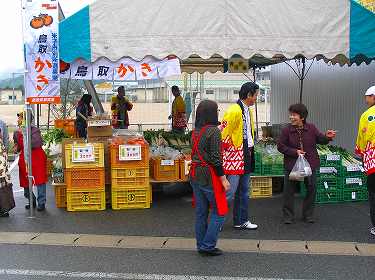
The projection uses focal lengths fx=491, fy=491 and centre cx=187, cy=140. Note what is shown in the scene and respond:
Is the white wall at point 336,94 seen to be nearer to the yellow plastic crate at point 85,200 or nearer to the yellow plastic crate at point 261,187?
the yellow plastic crate at point 261,187

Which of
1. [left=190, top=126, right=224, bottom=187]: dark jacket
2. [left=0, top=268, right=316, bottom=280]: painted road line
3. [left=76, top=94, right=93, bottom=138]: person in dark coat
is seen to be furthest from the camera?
[left=76, top=94, right=93, bottom=138]: person in dark coat

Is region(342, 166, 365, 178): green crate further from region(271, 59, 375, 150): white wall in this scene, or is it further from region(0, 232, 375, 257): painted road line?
region(271, 59, 375, 150): white wall

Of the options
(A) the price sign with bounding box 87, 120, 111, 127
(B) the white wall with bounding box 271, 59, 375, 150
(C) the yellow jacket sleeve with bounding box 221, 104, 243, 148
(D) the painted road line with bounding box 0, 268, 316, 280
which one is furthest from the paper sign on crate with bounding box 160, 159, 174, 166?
(B) the white wall with bounding box 271, 59, 375, 150

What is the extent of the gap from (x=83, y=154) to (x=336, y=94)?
24.7ft

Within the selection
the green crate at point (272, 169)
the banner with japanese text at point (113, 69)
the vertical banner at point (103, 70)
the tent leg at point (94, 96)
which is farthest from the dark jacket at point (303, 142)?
the tent leg at point (94, 96)

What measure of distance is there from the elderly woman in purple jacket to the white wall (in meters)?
4.63

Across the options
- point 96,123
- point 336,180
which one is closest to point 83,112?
point 96,123

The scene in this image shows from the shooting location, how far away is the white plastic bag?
6812mm

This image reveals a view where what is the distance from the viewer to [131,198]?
8062mm

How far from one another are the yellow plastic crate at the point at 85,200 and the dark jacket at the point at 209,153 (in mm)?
2996

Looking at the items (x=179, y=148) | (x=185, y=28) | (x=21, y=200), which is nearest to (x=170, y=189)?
(x=179, y=148)

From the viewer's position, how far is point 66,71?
Result: 26.1ft

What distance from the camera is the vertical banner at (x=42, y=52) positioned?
7.19m

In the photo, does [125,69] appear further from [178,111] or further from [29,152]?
[178,111]
